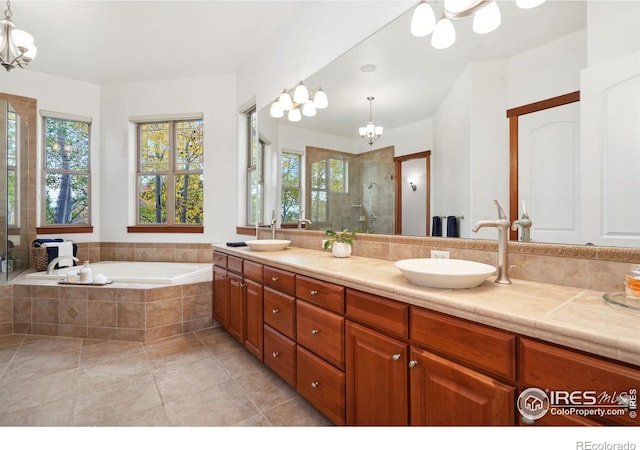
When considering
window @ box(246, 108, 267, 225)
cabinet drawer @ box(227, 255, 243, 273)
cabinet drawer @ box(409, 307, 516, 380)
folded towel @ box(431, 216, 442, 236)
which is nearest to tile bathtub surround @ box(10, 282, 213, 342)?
cabinet drawer @ box(227, 255, 243, 273)

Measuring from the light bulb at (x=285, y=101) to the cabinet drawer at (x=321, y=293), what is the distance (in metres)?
1.69

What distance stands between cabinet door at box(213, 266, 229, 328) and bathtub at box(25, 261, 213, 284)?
22 cm

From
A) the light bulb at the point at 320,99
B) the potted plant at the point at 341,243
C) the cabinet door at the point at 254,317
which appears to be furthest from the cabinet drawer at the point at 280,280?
the light bulb at the point at 320,99

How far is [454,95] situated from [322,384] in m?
1.62

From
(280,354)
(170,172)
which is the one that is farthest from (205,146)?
(280,354)

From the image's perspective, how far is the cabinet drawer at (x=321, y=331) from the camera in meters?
1.36

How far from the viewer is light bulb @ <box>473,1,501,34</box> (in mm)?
1296

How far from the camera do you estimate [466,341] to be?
895 mm

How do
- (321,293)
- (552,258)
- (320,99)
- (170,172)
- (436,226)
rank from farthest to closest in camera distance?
(170,172) → (320,99) → (436,226) → (321,293) → (552,258)

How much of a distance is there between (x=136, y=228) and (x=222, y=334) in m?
2.14

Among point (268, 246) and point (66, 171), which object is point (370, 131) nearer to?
point (268, 246)

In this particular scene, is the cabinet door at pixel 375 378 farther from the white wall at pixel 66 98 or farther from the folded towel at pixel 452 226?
the white wall at pixel 66 98

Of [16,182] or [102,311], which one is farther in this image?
[16,182]
